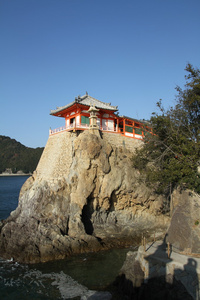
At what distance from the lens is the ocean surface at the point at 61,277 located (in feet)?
42.7

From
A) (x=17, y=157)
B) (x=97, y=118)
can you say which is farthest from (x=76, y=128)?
(x=17, y=157)

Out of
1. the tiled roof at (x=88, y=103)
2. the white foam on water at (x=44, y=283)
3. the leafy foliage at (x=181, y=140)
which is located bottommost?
the white foam on water at (x=44, y=283)

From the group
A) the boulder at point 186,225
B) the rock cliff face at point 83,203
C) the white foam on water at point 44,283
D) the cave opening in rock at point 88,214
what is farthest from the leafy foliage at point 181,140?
the white foam on water at point 44,283

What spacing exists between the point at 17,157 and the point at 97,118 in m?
116

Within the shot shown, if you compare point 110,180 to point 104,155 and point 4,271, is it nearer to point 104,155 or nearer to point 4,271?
point 104,155

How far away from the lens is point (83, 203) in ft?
69.7

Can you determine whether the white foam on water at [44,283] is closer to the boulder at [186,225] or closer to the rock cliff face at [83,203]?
the rock cliff face at [83,203]

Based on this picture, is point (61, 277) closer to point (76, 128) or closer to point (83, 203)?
point (83, 203)

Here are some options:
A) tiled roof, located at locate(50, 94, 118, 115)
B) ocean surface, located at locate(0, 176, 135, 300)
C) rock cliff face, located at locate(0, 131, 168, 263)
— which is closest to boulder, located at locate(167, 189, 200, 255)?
ocean surface, located at locate(0, 176, 135, 300)

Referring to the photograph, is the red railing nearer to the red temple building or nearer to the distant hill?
the red temple building

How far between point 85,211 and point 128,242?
541cm

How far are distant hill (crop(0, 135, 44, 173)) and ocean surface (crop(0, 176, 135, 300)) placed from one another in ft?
350

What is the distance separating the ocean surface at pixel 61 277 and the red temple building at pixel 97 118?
1315 centimetres

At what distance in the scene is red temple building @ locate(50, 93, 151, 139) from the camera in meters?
24.5
